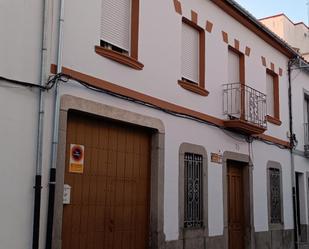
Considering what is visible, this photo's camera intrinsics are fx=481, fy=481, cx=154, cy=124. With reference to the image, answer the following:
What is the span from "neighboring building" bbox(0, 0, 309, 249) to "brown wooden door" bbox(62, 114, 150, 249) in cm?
2

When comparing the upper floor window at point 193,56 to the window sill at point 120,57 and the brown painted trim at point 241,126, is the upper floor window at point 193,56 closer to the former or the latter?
the brown painted trim at point 241,126

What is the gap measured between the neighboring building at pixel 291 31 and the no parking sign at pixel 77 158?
14.6 meters

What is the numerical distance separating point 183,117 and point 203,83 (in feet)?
4.29

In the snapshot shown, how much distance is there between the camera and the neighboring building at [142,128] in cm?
658

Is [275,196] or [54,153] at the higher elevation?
[54,153]

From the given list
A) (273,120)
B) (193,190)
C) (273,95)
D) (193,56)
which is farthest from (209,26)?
(273,95)

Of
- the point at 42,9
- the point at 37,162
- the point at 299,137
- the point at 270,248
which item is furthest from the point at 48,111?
the point at 299,137

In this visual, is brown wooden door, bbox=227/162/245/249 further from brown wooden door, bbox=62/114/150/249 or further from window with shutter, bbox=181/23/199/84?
brown wooden door, bbox=62/114/150/249

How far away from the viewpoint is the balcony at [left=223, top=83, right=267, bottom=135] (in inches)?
449

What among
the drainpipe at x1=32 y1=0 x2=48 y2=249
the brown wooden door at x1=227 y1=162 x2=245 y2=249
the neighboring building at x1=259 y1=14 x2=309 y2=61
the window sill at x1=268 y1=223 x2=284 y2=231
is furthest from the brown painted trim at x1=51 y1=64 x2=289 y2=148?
the neighboring building at x1=259 y1=14 x2=309 y2=61

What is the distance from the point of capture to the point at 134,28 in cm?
890

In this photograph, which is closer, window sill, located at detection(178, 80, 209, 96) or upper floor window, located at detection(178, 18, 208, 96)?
window sill, located at detection(178, 80, 209, 96)

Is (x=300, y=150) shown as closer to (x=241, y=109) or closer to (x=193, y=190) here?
(x=241, y=109)

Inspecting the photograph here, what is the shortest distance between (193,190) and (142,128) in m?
1.98
